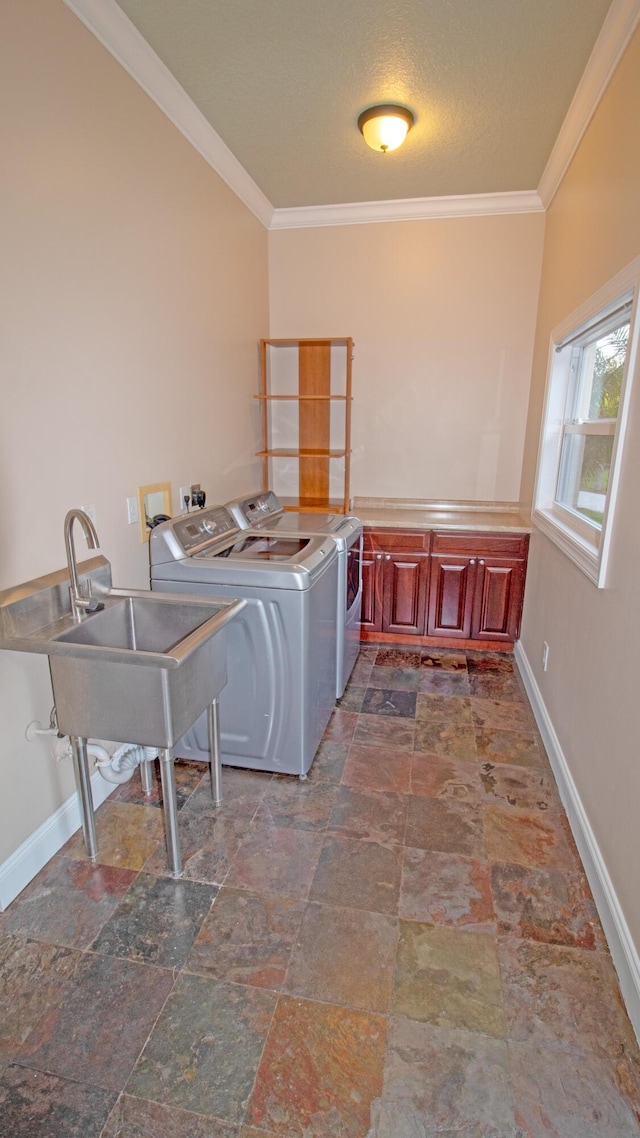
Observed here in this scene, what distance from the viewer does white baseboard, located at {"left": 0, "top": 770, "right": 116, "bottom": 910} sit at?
1.62 m

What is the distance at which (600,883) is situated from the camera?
161 centimetres

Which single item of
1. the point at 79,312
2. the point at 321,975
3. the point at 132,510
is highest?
the point at 79,312

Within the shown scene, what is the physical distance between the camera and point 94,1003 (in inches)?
53.3

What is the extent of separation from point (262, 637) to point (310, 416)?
2.15 meters

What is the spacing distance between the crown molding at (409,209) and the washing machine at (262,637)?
7.69 feet

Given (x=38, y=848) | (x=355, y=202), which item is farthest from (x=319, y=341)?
(x=38, y=848)

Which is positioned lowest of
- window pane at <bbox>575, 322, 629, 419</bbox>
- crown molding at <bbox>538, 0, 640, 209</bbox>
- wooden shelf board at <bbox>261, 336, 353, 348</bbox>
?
window pane at <bbox>575, 322, 629, 419</bbox>

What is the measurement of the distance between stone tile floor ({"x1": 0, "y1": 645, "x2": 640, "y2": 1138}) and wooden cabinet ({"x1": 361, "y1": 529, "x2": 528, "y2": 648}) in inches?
52.5

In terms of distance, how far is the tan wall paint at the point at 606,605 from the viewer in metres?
1.51

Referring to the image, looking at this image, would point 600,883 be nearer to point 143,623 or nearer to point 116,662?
point 116,662

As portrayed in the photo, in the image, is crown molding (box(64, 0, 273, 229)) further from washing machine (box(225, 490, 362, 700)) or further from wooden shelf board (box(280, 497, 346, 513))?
wooden shelf board (box(280, 497, 346, 513))

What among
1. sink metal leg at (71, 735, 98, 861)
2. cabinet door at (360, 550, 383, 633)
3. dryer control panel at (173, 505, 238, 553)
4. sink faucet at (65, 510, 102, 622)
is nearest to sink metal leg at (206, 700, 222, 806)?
sink metal leg at (71, 735, 98, 861)

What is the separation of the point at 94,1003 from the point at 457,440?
336 centimetres

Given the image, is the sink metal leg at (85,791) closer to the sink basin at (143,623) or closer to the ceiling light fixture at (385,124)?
the sink basin at (143,623)
